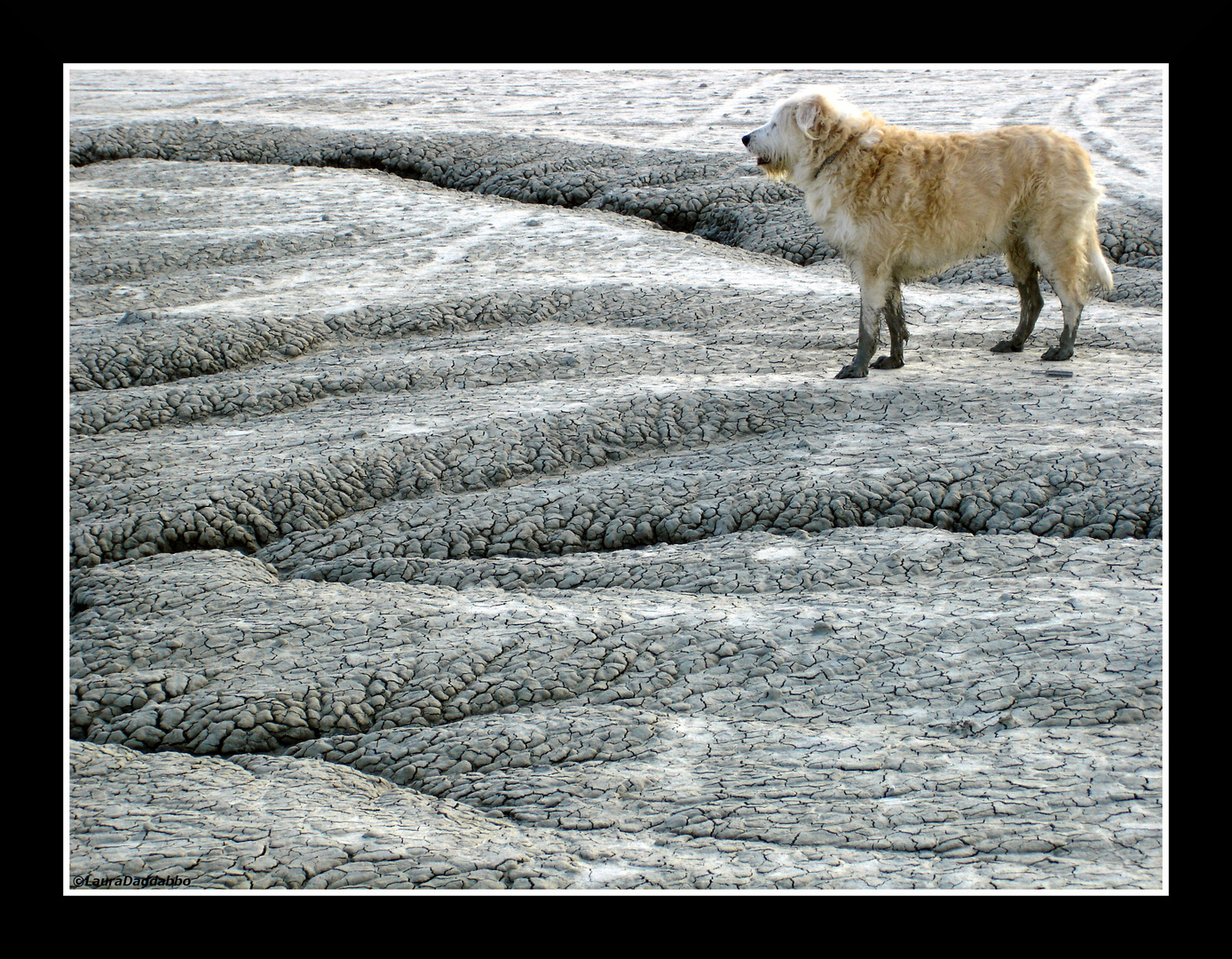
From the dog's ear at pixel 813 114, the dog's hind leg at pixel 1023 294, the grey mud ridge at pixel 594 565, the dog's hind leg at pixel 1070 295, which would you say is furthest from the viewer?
the dog's hind leg at pixel 1023 294

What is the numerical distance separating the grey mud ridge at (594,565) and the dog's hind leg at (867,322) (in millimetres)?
104

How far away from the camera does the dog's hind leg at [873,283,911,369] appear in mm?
5020

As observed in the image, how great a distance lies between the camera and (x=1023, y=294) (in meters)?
5.26

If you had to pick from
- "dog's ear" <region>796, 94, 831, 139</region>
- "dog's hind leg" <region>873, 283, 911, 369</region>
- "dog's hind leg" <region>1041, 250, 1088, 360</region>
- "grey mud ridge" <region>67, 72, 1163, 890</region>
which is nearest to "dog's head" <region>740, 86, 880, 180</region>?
"dog's ear" <region>796, 94, 831, 139</region>

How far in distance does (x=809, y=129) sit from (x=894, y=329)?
3.31ft

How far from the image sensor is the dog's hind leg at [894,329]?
502 cm

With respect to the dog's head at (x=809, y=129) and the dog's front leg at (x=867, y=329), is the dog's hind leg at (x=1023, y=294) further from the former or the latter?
the dog's head at (x=809, y=129)

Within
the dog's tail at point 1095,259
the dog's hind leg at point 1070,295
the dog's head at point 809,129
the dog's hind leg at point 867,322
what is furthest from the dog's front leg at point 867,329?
the dog's tail at point 1095,259

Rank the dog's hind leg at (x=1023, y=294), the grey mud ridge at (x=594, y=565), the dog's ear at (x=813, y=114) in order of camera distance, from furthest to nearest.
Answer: the dog's hind leg at (x=1023, y=294) → the dog's ear at (x=813, y=114) → the grey mud ridge at (x=594, y=565)

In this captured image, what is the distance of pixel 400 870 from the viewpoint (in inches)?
83.0

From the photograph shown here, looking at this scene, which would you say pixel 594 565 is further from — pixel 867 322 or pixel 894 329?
pixel 894 329

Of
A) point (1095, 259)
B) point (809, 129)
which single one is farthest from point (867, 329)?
point (1095, 259)

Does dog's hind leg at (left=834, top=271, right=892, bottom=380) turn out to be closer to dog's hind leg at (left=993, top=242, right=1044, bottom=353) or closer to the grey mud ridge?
the grey mud ridge
